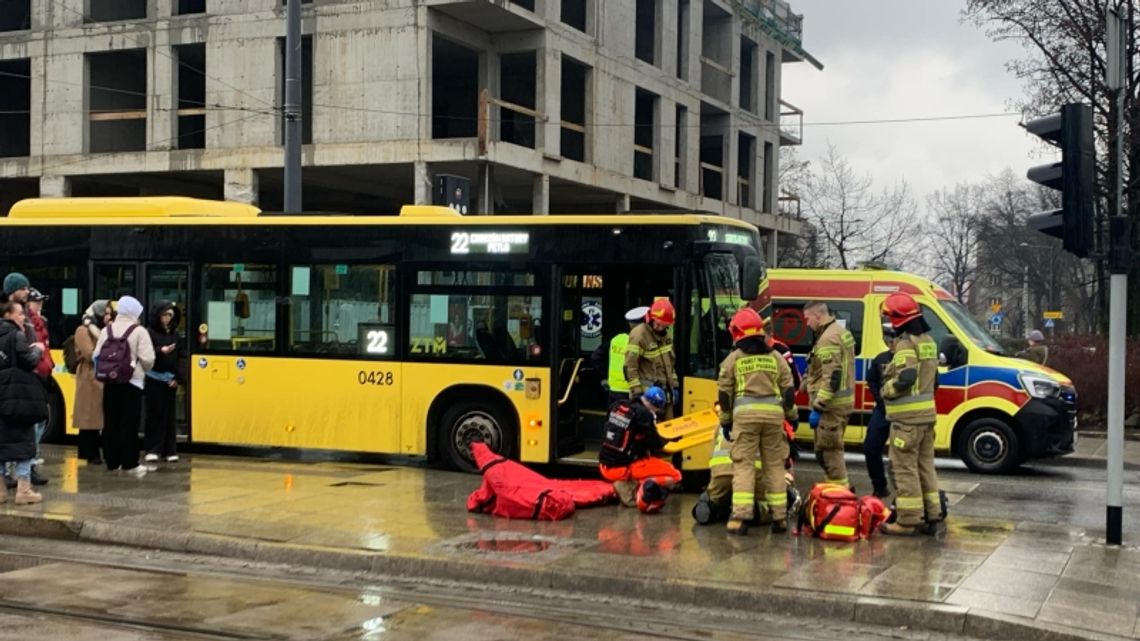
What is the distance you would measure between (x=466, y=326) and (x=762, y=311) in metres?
3.38

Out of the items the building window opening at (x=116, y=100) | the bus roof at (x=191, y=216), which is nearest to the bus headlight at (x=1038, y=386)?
the bus roof at (x=191, y=216)

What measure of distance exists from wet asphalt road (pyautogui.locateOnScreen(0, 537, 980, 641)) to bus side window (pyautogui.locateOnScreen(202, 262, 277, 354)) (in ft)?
18.4

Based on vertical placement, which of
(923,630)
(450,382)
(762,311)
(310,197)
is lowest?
(923,630)

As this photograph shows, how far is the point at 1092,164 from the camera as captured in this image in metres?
8.73

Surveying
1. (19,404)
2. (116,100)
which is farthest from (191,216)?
(116,100)

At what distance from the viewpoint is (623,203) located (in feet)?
114

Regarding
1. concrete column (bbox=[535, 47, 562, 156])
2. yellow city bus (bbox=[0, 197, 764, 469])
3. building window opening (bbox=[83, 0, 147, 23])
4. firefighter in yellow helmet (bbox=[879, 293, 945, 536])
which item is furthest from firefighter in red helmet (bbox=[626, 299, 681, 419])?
building window opening (bbox=[83, 0, 147, 23])

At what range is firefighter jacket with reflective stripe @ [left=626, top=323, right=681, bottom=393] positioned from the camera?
10602mm

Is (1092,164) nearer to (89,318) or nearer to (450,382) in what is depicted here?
(450,382)

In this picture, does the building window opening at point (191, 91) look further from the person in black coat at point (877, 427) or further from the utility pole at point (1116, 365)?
the utility pole at point (1116, 365)

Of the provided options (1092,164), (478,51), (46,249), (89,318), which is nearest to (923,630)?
(1092,164)

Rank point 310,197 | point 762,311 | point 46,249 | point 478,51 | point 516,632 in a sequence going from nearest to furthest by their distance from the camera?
point 516,632, point 762,311, point 46,249, point 478,51, point 310,197

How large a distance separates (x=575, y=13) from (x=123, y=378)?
28.5 metres

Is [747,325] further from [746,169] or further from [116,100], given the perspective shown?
[746,169]
